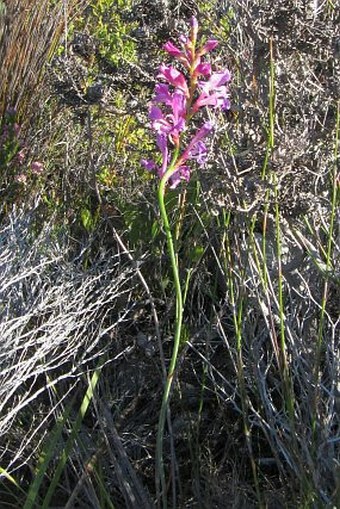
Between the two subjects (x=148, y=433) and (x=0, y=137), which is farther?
(x=0, y=137)

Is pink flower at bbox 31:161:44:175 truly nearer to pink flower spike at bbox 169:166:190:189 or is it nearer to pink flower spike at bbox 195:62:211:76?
pink flower spike at bbox 169:166:190:189

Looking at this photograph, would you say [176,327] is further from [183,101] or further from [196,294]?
[196,294]

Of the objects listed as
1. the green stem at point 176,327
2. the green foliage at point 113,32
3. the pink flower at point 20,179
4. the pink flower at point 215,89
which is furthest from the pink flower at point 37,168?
the pink flower at point 215,89

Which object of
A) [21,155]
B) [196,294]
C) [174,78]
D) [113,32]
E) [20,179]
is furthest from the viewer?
Answer: [113,32]

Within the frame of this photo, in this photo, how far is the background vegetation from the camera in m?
2.01

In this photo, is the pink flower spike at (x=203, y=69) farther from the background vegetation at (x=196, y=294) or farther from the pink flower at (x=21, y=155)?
the pink flower at (x=21, y=155)

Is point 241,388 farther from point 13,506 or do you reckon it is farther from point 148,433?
point 13,506

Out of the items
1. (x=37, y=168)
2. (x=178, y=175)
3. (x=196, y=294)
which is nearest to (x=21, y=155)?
(x=37, y=168)

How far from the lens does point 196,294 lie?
285cm

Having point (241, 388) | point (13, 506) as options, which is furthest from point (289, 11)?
point (13, 506)

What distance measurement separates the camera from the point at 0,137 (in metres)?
3.26

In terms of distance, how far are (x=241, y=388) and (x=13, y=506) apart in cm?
71

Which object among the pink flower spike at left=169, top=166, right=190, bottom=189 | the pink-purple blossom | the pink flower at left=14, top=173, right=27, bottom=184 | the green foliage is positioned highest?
the pink-purple blossom


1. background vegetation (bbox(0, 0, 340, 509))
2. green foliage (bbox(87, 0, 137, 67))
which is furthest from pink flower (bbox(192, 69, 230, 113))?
green foliage (bbox(87, 0, 137, 67))
